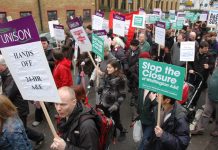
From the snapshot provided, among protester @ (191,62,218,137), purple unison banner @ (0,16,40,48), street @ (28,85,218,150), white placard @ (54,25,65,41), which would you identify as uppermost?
purple unison banner @ (0,16,40,48)

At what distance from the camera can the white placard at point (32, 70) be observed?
2.12m

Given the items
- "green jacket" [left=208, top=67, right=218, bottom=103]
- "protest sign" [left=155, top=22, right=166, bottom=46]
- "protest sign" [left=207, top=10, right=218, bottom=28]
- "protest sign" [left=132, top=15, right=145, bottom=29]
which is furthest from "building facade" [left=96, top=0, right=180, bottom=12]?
"green jacket" [left=208, top=67, right=218, bottom=103]

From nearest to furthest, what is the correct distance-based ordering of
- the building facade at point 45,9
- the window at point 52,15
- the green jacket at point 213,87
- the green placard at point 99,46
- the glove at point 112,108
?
the glove at point 112,108 → the green jacket at point 213,87 → the green placard at point 99,46 → the building facade at point 45,9 → the window at point 52,15

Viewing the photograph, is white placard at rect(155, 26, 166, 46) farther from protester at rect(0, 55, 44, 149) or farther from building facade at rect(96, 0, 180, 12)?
building facade at rect(96, 0, 180, 12)

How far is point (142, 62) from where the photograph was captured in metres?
2.83

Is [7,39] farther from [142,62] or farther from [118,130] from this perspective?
[118,130]

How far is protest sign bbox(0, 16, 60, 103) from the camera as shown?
2.07 m

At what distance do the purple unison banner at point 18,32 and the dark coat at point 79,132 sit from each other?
866 mm

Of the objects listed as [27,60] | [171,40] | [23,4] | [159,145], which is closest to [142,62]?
[159,145]

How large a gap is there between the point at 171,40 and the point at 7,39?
787cm

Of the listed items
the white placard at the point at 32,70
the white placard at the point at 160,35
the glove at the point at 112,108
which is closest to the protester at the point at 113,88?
the glove at the point at 112,108

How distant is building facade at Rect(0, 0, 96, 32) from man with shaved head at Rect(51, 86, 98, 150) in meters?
16.8

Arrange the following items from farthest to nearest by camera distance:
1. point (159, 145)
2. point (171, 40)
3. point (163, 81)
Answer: point (171, 40) → point (159, 145) → point (163, 81)

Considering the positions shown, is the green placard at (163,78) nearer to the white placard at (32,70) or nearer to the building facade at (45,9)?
the white placard at (32,70)
